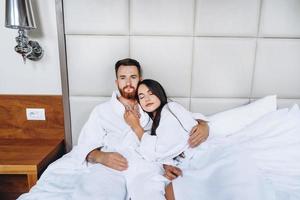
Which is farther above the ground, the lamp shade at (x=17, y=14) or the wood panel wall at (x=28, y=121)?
the lamp shade at (x=17, y=14)

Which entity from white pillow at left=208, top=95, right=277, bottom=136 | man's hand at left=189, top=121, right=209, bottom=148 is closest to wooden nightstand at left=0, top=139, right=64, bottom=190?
man's hand at left=189, top=121, right=209, bottom=148

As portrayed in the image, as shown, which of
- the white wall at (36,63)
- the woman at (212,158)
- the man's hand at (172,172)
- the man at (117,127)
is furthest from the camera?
the white wall at (36,63)

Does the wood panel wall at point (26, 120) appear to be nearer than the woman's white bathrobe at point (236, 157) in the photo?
No

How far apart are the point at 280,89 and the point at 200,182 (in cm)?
89

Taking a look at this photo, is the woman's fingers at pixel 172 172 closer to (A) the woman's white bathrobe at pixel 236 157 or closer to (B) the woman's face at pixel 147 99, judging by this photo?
(A) the woman's white bathrobe at pixel 236 157

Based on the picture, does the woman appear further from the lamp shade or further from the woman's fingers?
the lamp shade

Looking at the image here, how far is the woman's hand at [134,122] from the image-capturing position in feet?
4.47

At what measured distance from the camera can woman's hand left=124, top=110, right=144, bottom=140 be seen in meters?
1.36

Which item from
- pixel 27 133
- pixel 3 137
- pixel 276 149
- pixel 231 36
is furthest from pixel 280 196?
pixel 3 137

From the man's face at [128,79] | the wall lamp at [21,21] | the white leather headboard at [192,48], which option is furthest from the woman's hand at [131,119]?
→ the wall lamp at [21,21]

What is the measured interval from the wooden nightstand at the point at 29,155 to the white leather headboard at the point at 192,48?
0.27 m

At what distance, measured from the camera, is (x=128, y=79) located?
1.45m

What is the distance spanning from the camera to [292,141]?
1315mm

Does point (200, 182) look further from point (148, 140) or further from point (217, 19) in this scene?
point (217, 19)
